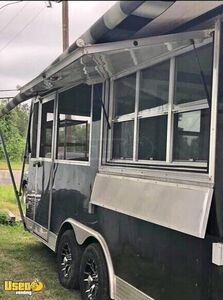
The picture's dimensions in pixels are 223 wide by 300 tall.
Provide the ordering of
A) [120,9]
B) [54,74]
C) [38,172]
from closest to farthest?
[120,9] < [54,74] < [38,172]

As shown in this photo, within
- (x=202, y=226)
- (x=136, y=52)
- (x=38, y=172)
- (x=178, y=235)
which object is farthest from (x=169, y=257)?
(x=38, y=172)

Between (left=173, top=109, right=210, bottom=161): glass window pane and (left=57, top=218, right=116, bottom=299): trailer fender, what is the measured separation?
4.36ft

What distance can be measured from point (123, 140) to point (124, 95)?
16.3 inches

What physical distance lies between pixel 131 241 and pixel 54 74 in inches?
66.1

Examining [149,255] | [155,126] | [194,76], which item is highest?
[194,76]

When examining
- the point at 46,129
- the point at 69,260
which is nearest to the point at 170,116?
the point at 69,260

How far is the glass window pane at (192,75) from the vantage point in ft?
9.70

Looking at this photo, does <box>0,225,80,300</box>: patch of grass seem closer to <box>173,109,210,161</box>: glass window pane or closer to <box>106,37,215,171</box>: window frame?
<box>106,37,215,171</box>: window frame

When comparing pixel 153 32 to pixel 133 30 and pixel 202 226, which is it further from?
pixel 202 226

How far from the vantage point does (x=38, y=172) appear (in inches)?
255

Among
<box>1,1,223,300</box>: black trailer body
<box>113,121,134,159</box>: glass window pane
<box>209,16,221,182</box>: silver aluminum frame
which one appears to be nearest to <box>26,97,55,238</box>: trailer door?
<box>1,1,223,300</box>: black trailer body

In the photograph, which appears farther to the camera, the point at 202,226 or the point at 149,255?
the point at 149,255

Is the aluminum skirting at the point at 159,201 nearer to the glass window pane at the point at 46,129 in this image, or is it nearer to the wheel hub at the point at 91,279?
the wheel hub at the point at 91,279

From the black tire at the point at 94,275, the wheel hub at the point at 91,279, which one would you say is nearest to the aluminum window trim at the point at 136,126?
the black tire at the point at 94,275
